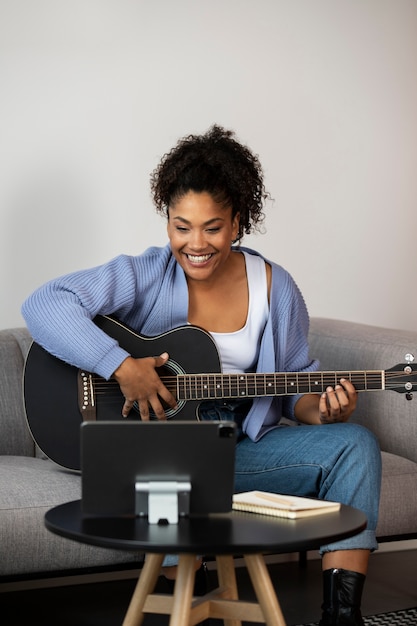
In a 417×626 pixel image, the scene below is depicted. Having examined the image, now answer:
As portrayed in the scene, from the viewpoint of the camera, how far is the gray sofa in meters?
2.15

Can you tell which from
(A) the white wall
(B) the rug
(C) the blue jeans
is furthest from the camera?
(A) the white wall

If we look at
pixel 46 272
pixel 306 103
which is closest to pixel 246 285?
pixel 46 272

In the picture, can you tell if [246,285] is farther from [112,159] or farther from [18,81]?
[18,81]

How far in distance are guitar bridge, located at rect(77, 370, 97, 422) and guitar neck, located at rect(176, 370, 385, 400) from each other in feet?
0.66

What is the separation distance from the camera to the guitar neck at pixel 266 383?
226 cm

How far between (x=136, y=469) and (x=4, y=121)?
5.48 ft

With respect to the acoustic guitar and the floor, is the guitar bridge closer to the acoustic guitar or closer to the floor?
the acoustic guitar

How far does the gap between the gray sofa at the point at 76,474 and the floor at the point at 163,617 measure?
1.07 ft

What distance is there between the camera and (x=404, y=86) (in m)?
3.58

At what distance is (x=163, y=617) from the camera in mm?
2574

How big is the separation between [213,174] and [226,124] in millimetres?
981

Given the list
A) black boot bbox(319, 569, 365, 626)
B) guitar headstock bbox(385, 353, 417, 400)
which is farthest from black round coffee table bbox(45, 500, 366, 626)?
guitar headstock bbox(385, 353, 417, 400)

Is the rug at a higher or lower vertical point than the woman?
lower

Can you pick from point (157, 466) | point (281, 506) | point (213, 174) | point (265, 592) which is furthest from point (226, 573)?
point (213, 174)
